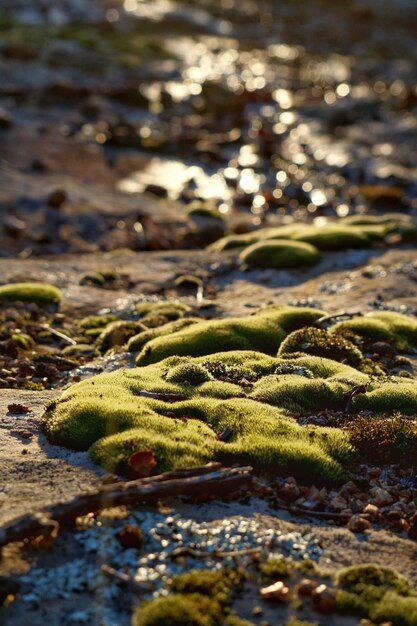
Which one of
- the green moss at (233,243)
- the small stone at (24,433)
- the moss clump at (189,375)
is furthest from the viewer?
the green moss at (233,243)

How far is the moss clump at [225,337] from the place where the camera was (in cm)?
1553

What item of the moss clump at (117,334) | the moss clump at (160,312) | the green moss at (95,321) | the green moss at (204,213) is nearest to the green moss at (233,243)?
the green moss at (204,213)

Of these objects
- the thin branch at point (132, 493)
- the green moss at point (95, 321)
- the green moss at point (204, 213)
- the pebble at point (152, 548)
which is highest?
the green moss at point (204, 213)

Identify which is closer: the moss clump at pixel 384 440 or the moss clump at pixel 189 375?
the moss clump at pixel 384 440

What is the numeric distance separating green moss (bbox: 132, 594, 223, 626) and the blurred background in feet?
64.5

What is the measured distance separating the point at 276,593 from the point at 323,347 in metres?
7.32

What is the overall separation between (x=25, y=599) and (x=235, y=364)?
657 cm

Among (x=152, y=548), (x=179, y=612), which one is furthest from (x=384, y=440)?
(x=179, y=612)

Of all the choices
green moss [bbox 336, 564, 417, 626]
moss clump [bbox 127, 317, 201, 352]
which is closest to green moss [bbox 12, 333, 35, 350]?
moss clump [bbox 127, 317, 201, 352]

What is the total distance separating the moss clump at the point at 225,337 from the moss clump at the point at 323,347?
0.42m

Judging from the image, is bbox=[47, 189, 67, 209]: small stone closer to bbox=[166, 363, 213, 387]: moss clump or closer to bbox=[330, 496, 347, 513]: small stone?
bbox=[166, 363, 213, 387]: moss clump

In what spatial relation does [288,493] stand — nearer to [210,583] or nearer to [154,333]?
[210,583]

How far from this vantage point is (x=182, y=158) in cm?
4078

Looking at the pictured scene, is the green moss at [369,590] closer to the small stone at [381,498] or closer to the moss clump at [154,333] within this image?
the small stone at [381,498]
